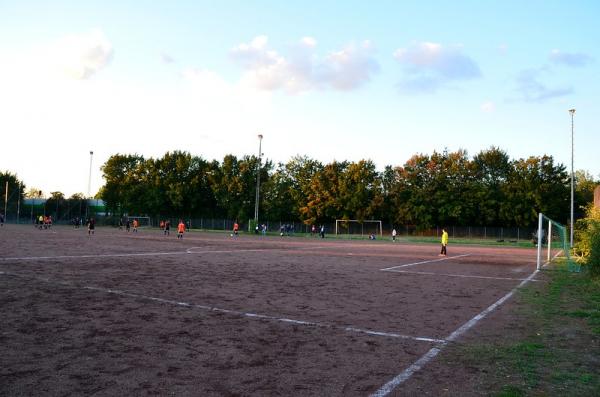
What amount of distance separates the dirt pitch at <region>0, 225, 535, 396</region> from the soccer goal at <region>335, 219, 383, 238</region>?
181 ft

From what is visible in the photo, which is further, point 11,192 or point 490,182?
point 11,192

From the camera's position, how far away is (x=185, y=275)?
14.1 metres

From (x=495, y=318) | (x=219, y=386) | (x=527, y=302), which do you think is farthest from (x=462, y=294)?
(x=219, y=386)

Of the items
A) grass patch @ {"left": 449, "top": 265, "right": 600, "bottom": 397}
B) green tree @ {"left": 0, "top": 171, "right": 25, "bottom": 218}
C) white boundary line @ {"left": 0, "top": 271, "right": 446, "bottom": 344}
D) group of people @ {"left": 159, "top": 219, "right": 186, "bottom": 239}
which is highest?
green tree @ {"left": 0, "top": 171, "right": 25, "bottom": 218}

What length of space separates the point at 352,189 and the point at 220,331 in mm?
68488

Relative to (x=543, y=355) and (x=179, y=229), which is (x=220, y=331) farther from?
(x=179, y=229)

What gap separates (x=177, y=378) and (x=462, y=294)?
8941mm

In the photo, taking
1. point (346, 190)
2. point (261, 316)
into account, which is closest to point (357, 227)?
point (346, 190)

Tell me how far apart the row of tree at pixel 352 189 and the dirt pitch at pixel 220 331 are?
57.4 metres

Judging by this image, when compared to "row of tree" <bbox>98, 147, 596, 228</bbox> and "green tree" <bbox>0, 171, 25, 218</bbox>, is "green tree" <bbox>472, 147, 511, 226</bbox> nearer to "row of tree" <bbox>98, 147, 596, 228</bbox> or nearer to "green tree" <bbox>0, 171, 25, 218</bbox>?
"row of tree" <bbox>98, 147, 596, 228</bbox>

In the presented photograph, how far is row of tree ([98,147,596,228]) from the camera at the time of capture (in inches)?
2650

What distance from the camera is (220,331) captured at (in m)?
7.29

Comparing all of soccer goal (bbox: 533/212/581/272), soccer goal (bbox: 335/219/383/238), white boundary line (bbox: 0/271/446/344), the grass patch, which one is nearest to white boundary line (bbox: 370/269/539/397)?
the grass patch

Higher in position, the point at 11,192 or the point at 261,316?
the point at 11,192
